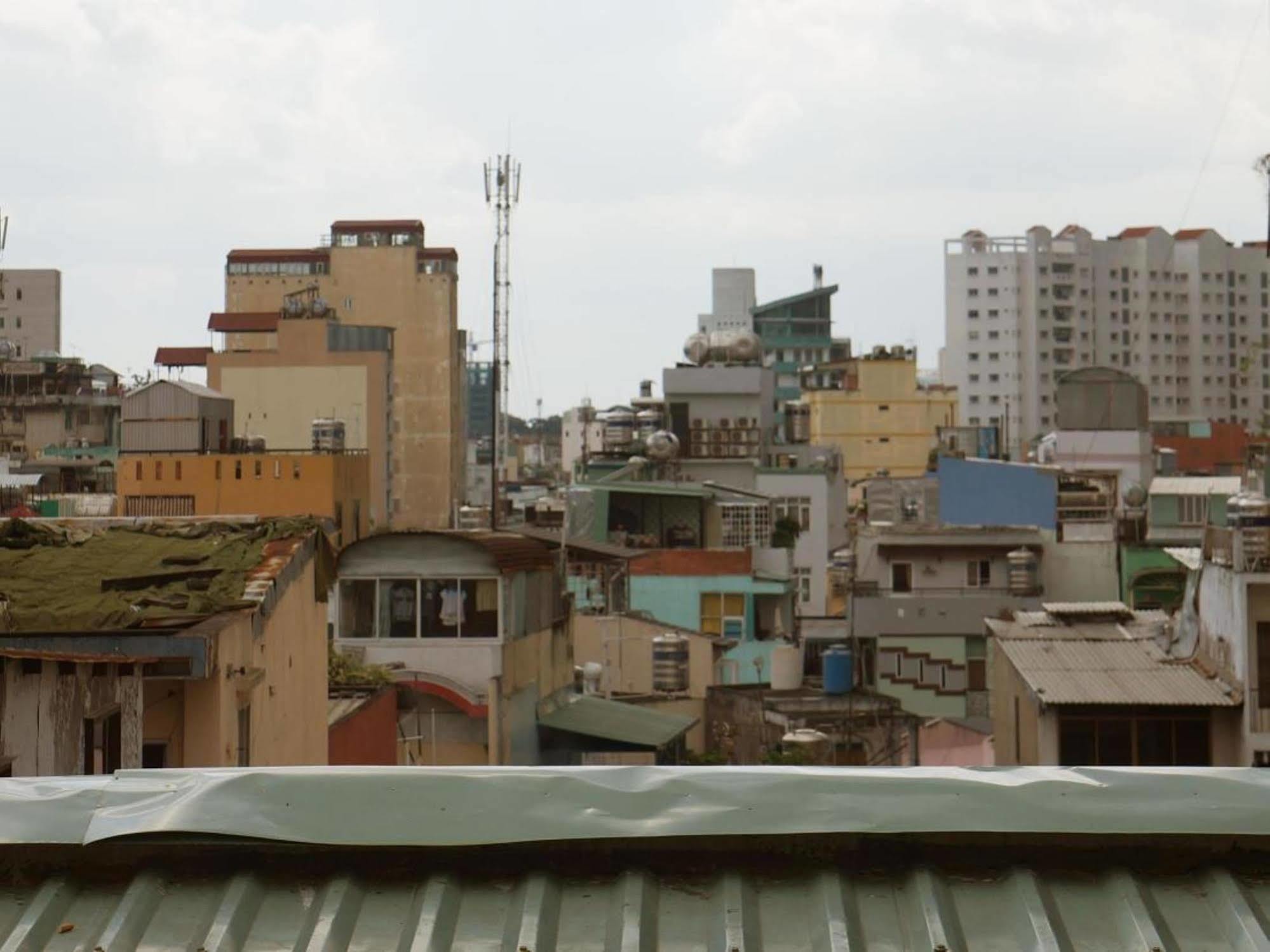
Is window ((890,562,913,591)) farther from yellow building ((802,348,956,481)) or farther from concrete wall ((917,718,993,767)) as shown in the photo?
yellow building ((802,348,956,481))

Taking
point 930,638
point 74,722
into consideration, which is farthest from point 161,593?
point 930,638

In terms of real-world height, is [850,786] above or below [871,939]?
above

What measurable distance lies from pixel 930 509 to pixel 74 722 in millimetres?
53008

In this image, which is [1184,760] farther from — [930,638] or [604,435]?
[604,435]

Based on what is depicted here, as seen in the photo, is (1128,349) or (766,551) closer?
(766,551)

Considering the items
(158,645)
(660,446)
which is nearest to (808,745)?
(158,645)

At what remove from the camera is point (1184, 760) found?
80.3ft

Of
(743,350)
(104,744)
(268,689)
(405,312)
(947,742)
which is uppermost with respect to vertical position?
(405,312)

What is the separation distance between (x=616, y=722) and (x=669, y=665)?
A: 1009 cm

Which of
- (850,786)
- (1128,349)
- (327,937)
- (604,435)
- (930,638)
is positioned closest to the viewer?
(327,937)

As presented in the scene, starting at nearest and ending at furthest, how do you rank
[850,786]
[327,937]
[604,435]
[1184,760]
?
[327,937], [850,786], [1184,760], [604,435]

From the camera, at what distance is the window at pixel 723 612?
46.1 meters

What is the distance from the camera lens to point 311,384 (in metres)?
67.3

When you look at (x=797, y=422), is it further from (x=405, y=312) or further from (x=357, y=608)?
(x=357, y=608)
